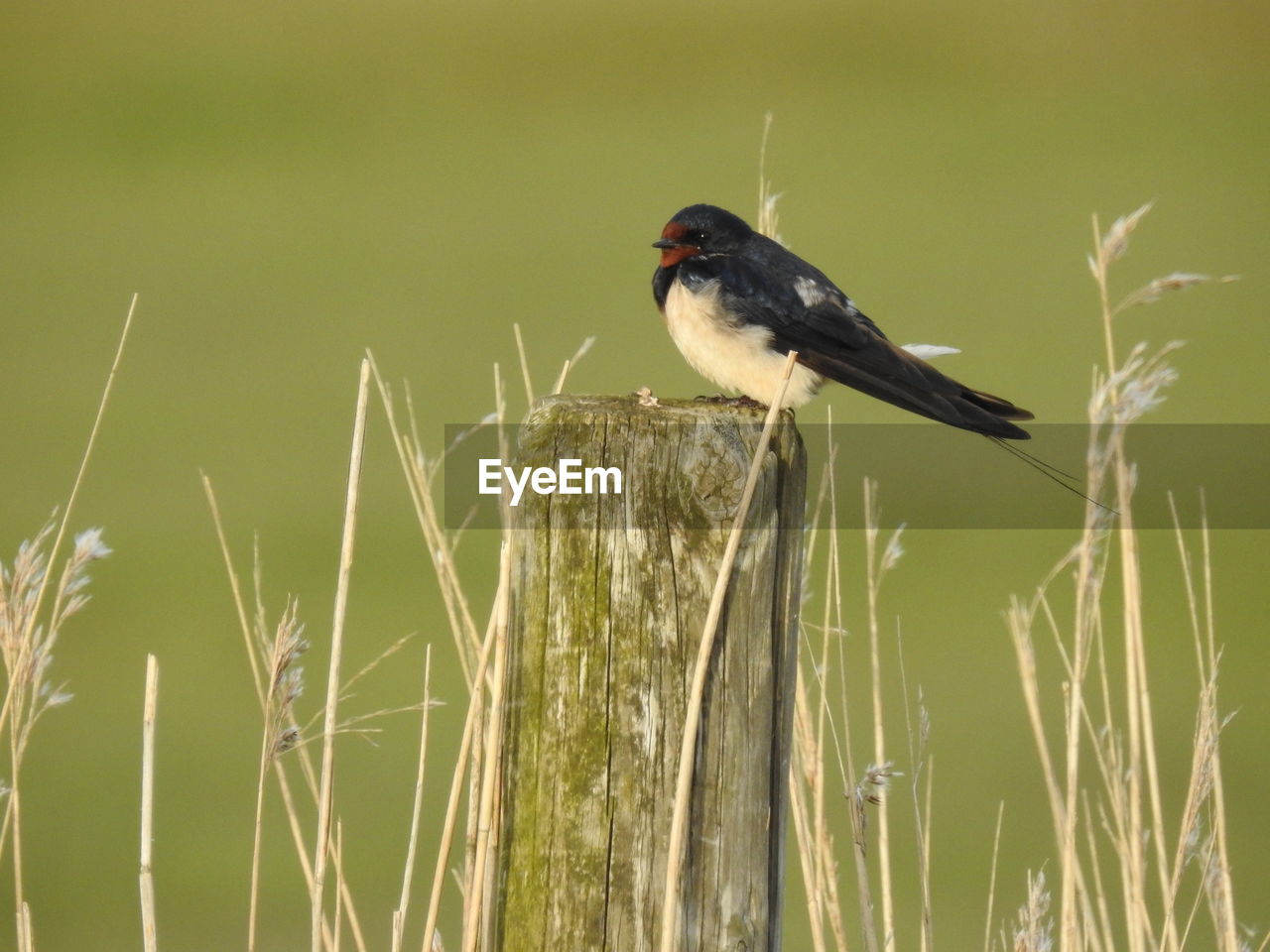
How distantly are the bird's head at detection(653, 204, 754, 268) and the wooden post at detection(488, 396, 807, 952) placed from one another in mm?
1650

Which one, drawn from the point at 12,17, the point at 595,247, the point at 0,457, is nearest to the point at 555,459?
the point at 0,457

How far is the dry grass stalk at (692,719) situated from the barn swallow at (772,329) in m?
1.30

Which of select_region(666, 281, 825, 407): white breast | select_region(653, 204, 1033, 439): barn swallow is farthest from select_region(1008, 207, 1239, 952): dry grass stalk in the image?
select_region(666, 281, 825, 407): white breast

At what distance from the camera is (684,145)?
63.5ft

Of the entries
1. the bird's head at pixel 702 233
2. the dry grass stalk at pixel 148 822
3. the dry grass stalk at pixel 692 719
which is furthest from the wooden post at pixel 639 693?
the bird's head at pixel 702 233

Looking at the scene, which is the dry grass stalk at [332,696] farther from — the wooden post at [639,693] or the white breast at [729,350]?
the white breast at [729,350]

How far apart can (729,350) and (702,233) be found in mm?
337

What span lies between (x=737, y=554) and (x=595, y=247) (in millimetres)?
13808

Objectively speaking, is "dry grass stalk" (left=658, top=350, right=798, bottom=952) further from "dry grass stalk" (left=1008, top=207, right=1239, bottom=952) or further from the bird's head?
the bird's head

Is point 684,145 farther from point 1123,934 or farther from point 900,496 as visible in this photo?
point 1123,934

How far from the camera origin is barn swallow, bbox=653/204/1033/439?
3.13 m

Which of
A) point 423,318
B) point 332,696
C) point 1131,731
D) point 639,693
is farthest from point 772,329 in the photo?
point 423,318

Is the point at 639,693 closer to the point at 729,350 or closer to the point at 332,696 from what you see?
the point at 332,696

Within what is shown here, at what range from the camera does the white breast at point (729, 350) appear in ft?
10.6
